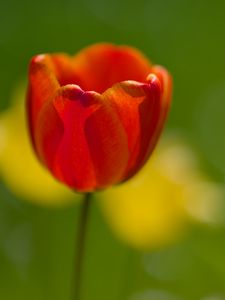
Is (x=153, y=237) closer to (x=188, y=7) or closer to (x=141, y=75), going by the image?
(x=141, y=75)

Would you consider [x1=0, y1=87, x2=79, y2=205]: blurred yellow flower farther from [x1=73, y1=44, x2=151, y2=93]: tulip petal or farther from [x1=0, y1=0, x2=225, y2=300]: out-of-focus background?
[x1=73, y1=44, x2=151, y2=93]: tulip petal

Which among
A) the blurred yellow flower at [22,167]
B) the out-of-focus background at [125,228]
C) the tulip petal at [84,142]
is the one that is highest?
the tulip petal at [84,142]

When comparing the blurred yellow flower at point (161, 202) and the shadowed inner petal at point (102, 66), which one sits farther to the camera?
the blurred yellow flower at point (161, 202)

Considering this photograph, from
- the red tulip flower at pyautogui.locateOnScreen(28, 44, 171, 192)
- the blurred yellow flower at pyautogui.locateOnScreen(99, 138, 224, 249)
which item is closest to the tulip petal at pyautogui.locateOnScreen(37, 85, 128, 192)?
the red tulip flower at pyautogui.locateOnScreen(28, 44, 171, 192)

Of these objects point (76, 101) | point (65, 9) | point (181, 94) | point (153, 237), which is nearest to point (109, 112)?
point (76, 101)

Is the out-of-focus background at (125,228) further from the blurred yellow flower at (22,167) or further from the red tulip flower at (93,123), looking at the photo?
the red tulip flower at (93,123)

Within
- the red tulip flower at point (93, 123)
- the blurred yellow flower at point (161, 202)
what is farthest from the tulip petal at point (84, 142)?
the blurred yellow flower at point (161, 202)

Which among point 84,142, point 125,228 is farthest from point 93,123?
point 125,228

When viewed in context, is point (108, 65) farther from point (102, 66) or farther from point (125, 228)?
point (125, 228)
